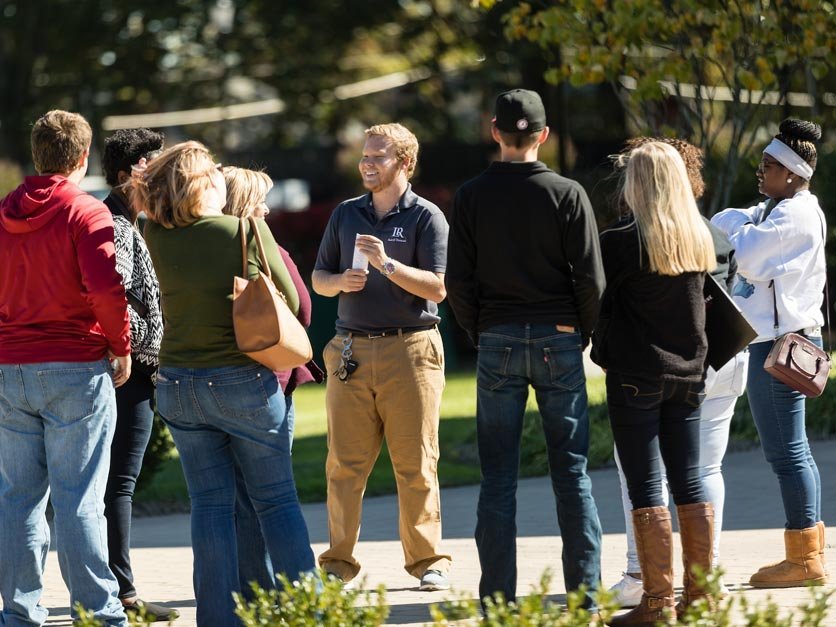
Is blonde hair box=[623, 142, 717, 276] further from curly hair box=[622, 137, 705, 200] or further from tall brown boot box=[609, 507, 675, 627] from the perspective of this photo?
tall brown boot box=[609, 507, 675, 627]

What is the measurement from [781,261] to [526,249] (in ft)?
4.17

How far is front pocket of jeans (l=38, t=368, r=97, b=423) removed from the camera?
504 centimetres

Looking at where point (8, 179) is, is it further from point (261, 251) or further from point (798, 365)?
point (798, 365)

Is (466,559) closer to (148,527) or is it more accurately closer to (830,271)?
(148,527)

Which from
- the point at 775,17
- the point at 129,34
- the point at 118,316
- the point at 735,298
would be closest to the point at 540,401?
the point at 735,298

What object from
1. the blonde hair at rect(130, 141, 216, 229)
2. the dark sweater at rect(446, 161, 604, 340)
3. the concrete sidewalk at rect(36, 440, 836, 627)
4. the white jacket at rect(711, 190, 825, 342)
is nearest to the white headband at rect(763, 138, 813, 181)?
the white jacket at rect(711, 190, 825, 342)

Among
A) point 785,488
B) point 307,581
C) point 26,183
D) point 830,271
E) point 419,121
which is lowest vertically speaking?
point 307,581

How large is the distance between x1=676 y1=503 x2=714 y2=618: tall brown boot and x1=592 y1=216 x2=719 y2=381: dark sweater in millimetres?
518

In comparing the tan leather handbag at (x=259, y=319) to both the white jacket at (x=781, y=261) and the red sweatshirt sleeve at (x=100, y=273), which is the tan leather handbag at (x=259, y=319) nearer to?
the red sweatshirt sleeve at (x=100, y=273)

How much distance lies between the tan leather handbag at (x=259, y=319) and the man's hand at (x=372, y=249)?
1.04 m

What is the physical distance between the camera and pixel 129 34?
23766 mm

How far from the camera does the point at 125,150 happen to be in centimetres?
583

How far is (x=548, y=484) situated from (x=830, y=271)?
23.0ft

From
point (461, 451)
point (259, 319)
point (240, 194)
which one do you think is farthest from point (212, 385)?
point (461, 451)
